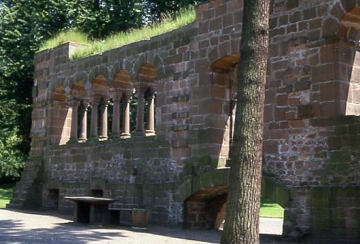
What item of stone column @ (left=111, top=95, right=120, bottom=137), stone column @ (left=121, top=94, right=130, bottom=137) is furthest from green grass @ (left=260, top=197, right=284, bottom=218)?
stone column @ (left=111, top=95, right=120, bottom=137)

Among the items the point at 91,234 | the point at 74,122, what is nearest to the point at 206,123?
the point at 91,234

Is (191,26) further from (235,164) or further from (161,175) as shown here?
(235,164)

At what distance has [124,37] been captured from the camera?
621 inches

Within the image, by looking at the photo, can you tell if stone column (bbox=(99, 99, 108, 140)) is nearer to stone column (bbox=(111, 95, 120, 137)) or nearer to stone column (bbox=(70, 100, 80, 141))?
stone column (bbox=(111, 95, 120, 137))

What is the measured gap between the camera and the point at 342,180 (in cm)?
981

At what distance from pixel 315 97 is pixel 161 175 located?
4533 mm

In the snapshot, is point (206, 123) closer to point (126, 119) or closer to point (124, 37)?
point (126, 119)

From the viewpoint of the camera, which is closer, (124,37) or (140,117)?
(140,117)

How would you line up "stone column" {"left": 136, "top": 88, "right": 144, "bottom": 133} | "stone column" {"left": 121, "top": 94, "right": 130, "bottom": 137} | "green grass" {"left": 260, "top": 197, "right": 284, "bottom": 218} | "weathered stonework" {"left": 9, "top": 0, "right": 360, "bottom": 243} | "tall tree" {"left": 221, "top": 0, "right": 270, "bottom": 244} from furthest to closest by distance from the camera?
"green grass" {"left": 260, "top": 197, "right": 284, "bottom": 218}, "stone column" {"left": 121, "top": 94, "right": 130, "bottom": 137}, "stone column" {"left": 136, "top": 88, "right": 144, "bottom": 133}, "weathered stonework" {"left": 9, "top": 0, "right": 360, "bottom": 243}, "tall tree" {"left": 221, "top": 0, "right": 270, "bottom": 244}

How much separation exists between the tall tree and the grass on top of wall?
22.5 ft

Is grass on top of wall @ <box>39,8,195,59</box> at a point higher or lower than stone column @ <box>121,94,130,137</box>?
higher

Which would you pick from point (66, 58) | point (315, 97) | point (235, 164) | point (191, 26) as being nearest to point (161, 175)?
point (191, 26)

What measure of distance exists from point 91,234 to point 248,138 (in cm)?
529

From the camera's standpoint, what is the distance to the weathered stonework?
10117mm
